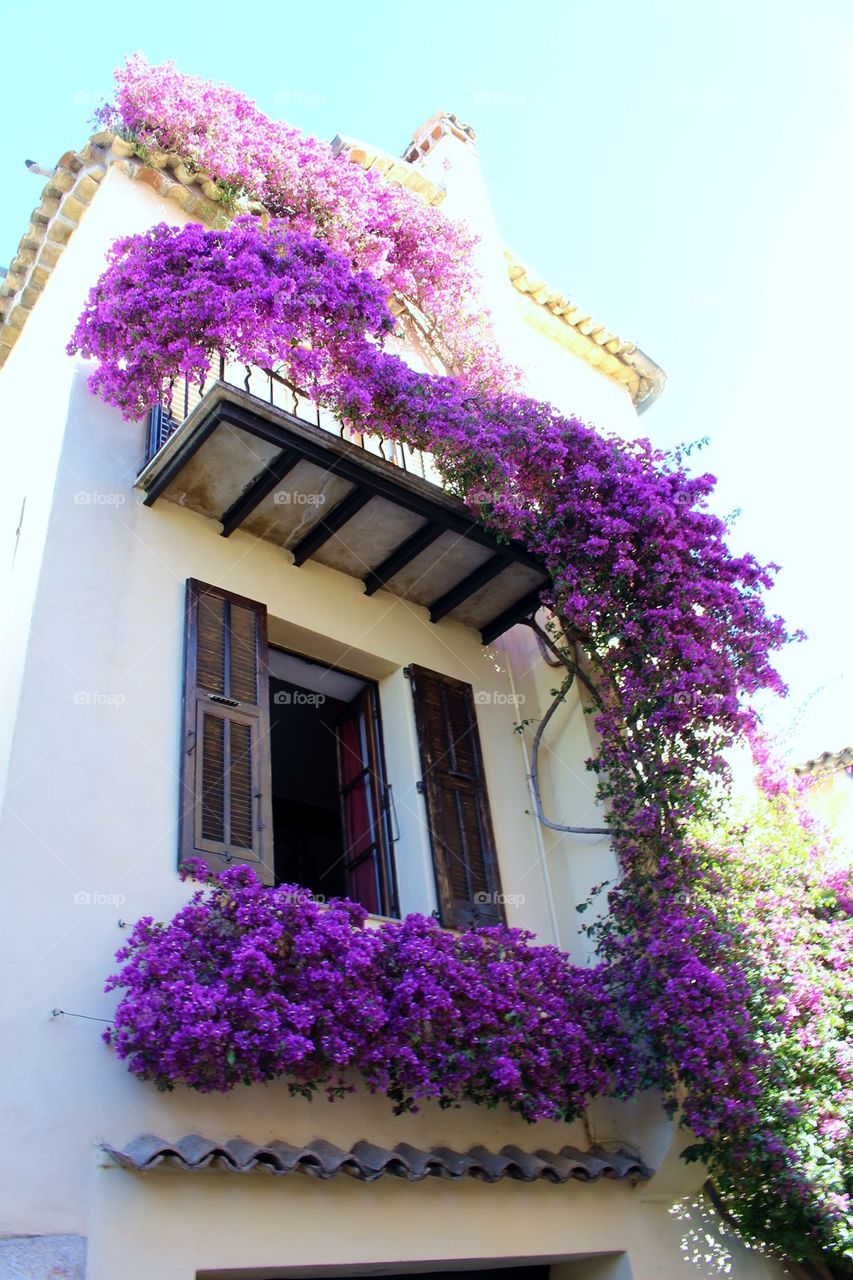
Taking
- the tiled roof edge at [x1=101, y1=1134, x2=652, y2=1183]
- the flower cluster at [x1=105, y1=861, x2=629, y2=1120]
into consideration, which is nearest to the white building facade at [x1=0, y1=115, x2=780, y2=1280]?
the tiled roof edge at [x1=101, y1=1134, x2=652, y2=1183]

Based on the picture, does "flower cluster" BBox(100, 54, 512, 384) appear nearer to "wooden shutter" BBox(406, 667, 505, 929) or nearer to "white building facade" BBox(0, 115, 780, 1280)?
"white building facade" BBox(0, 115, 780, 1280)

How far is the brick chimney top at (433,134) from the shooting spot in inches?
553

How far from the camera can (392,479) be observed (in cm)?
750

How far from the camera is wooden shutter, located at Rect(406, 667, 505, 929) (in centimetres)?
716

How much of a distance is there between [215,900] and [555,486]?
405cm

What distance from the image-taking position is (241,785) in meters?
6.51

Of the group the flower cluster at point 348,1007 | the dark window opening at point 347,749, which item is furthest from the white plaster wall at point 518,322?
the flower cluster at point 348,1007

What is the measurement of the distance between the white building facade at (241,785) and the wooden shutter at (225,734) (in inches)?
0.7

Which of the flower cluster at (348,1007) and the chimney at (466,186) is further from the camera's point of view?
the chimney at (466,186)

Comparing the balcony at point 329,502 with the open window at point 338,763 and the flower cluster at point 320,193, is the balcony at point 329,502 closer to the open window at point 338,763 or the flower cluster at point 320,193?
the open window at point 338,763

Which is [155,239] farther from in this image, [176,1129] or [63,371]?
[176,1129]

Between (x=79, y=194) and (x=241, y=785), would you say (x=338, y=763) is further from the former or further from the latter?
(x=79, y=194)

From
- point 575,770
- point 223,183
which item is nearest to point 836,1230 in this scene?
point 575,770

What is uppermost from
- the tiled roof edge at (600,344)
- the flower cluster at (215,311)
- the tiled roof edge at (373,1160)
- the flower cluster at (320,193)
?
the tiled roof edge at (600,344)
